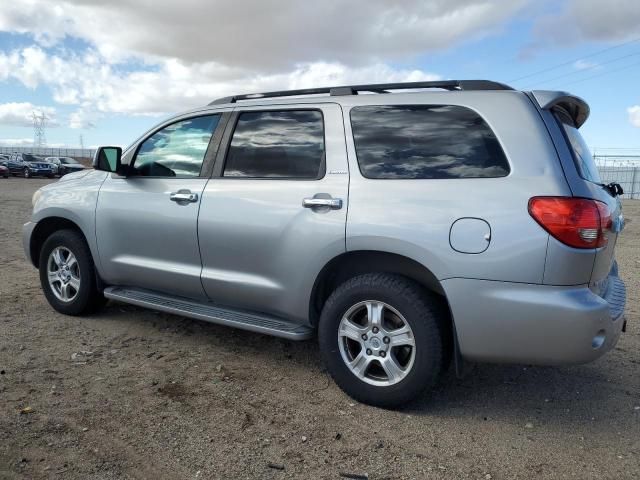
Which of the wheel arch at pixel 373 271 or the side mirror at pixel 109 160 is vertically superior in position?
the side mirror at pixel 109 160

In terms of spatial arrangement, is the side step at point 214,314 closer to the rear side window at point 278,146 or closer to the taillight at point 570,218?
the rear side window at point 278,146

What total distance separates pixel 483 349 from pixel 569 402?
3.27ft

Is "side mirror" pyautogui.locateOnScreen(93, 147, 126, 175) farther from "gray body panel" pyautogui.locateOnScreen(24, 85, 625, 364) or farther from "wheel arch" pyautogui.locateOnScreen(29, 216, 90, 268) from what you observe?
"wheel arch" pyautogui.locateOnScreen(29, 216, 90, 268)

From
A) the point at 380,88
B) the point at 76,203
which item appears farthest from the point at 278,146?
the point at 76,203

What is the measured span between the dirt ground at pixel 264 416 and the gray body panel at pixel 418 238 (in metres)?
0.46

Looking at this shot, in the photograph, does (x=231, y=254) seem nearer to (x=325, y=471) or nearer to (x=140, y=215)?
(x=140, y=215)

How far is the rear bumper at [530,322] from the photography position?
2.74 metres

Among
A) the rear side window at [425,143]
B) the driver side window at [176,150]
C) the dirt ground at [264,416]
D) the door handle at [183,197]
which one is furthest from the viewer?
the driver side window at [176,150]

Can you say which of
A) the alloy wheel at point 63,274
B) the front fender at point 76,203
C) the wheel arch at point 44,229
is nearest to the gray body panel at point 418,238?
the front fender at point 76,203

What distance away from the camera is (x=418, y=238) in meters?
3.01

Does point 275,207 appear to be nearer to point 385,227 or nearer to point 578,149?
point 385,227

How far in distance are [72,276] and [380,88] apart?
10.5 ft

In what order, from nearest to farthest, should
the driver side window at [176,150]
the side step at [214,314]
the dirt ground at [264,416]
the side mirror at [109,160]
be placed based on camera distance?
the dirt ground at [264,416] → the side step at [214,314] → the driver side window at [176,150] → the side mirror at [109,160]

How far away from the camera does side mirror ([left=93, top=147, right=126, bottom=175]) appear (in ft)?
14.1
